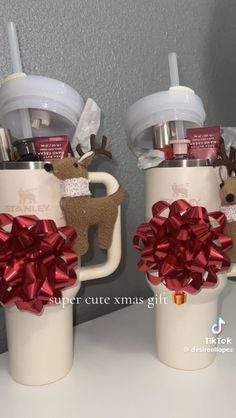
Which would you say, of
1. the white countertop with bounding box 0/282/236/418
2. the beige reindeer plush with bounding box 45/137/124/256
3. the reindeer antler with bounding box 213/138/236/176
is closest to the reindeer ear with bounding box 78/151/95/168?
the beige reindeer plush with bounding box 45/137/124/256

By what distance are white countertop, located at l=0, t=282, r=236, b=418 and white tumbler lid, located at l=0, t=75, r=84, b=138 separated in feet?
0.91

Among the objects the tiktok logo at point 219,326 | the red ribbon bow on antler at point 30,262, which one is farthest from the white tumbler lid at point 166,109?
the tiktok logo at point 219,326

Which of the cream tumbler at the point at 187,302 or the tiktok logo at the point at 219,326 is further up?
the cream tumbler at the point at 187,302

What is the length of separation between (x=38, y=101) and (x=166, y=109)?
135 mm

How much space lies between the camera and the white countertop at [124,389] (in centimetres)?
37

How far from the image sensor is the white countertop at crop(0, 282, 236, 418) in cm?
37

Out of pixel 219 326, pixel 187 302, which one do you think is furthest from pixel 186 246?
pixel 219 326

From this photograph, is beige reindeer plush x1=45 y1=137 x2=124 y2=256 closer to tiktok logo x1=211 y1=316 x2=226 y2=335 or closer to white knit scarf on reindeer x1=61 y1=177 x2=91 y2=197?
white knit scarf on reindeer x1=61 y1=177 x2=91 y2=197

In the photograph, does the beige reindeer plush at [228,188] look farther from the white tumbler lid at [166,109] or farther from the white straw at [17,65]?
the white straw at [17,65]

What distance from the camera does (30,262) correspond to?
0.37 meters

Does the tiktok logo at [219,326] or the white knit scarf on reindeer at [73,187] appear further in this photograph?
the tiktok logo at [219,326]

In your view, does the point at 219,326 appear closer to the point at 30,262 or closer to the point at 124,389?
the point at 124,389

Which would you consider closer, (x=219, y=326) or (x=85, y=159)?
(x=85, y=159)

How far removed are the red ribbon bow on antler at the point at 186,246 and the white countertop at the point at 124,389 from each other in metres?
0.10
